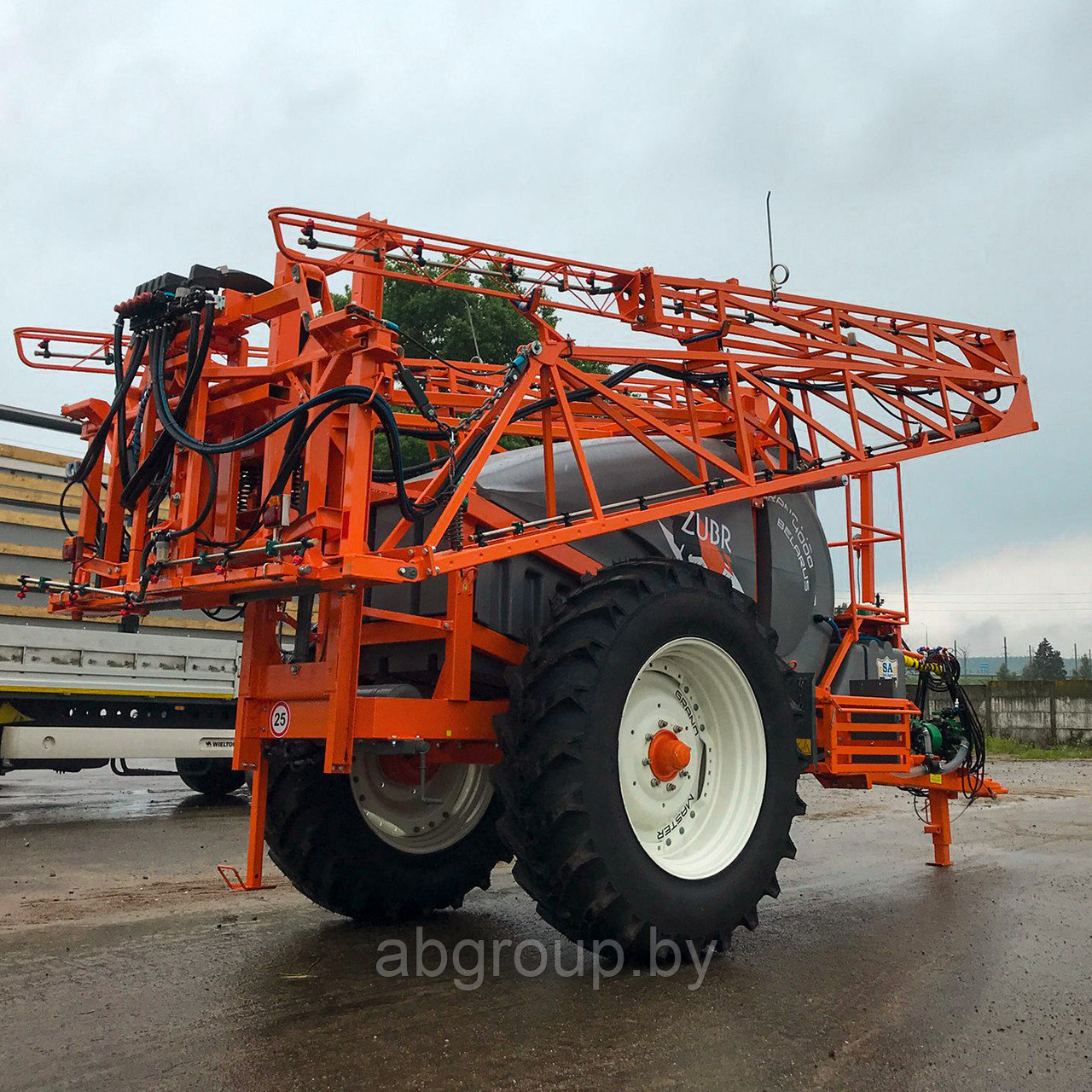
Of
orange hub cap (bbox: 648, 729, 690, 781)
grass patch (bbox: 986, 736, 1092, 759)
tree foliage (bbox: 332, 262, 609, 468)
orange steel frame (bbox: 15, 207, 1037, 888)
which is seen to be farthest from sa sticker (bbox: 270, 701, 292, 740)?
grass patch (bbox: 986, 736, 1092, 759)

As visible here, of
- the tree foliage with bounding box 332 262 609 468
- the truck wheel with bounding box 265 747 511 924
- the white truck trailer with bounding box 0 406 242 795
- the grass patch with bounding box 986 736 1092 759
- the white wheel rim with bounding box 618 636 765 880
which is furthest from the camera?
the grass patch with bounding box 986 736 1092 759

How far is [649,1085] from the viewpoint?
330 cm

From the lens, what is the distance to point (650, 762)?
15.8 ft

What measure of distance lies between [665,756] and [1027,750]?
18.2 m

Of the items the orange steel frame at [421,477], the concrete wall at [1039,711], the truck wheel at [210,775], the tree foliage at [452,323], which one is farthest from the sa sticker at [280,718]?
the concrete wall at [1039,711]

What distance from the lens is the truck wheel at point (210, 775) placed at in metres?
11.8

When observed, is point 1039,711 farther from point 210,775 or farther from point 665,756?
point 665,756

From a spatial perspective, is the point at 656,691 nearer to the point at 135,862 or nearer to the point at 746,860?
the point at 746,860

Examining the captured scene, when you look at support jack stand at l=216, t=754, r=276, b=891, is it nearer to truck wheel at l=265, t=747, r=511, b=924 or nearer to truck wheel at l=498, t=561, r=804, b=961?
truck wheel at l=265, t=747, r=511, b=924

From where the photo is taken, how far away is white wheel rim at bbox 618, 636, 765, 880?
481 cm

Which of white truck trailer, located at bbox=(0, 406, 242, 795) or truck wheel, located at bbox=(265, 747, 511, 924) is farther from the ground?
white truck trailer, located at bbox=(0, 406, 242, 795)

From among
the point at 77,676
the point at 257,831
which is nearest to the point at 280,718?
the point at 257,831

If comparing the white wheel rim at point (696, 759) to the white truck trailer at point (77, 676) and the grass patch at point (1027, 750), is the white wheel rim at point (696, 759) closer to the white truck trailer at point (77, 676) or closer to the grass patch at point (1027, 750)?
the white truck trailer at point (77, 676)

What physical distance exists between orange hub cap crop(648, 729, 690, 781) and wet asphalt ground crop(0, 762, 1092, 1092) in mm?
817
